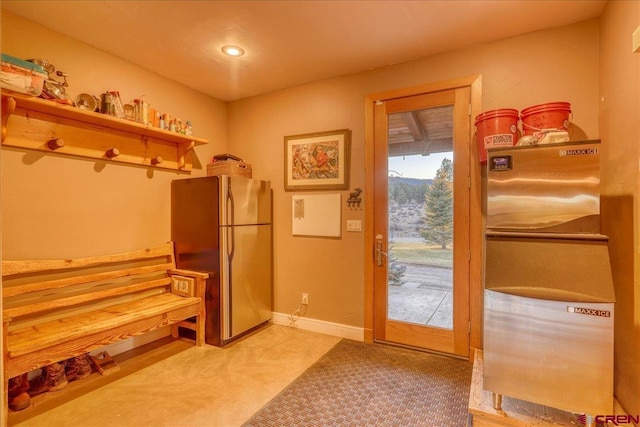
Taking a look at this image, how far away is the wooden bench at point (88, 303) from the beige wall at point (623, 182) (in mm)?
2997

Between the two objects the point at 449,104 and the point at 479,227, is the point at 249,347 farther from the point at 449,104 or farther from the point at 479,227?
the point at 449,104

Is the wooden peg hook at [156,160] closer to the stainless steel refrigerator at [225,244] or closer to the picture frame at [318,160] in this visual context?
the stainless steel refrigerator at [225,244]

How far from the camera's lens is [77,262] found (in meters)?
2.51

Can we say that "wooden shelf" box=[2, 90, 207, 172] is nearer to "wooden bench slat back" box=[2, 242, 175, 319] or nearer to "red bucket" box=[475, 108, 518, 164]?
"wooden bench slat back" box=[2, 242, 175, 319]

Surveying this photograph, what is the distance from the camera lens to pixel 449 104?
2762 mm

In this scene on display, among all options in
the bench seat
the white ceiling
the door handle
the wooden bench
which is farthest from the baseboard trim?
the white ceiling

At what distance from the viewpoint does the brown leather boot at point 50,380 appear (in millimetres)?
2223

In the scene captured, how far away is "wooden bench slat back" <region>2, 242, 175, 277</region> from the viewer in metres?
2.18

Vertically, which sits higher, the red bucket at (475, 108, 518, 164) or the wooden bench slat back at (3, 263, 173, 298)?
the red bucket at (475, 108, 518, 164)

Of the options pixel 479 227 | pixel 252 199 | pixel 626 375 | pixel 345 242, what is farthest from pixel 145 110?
pixel 626 375

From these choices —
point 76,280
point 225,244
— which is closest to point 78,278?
point 76,280

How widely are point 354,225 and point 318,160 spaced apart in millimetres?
771

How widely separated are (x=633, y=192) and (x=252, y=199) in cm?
284

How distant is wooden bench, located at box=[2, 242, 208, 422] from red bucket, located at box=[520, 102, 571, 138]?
2.88m
